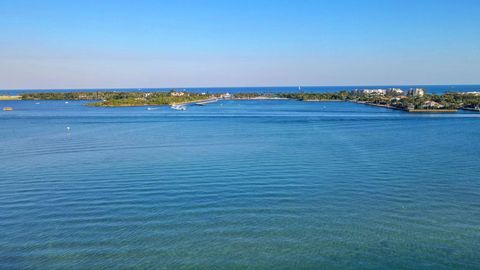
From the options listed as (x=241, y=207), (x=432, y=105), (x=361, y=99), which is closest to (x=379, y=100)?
(x=361, y=99)

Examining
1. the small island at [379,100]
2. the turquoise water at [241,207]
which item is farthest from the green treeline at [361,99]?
the turquoise water at [241,207]

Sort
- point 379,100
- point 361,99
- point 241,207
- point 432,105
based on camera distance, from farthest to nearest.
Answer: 1. point 361,99
2. point 379,100
3. point 432,105
4. point 241,207

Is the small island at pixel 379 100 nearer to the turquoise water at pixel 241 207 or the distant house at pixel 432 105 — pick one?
the distant house at pixel 432 105

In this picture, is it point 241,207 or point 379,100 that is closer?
point 241,207

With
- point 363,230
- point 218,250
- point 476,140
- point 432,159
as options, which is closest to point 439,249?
point 363,230

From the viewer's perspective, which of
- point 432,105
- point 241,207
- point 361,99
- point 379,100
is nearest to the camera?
point 241,207

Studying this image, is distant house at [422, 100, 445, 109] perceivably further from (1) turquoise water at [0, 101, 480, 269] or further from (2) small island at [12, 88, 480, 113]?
(1) turquoise water at [0, 101, 480, 269]

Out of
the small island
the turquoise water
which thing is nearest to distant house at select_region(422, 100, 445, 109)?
the small island

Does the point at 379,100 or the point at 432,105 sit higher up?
the point at 379,100

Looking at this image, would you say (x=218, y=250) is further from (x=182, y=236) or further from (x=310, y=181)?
(x=310, y=181)

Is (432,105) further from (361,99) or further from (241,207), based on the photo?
(241,207)
